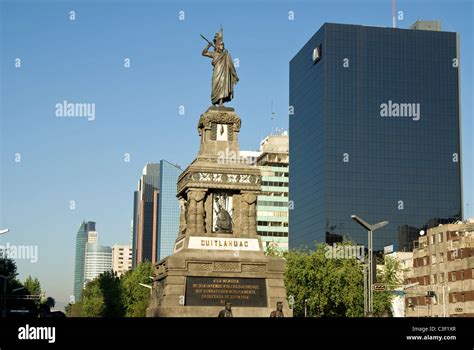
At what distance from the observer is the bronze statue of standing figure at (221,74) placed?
5719cm

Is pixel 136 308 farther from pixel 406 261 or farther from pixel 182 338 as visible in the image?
pixel 182 338

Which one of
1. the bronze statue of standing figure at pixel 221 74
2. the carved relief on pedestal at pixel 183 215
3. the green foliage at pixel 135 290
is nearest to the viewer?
the carved relief on pedestal at pixel 183 215

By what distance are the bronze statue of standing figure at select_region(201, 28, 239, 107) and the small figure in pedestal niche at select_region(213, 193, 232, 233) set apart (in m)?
7.36

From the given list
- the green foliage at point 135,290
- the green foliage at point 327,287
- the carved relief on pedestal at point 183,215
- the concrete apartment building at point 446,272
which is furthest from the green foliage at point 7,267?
the carved relief on pedestal at point 183,215

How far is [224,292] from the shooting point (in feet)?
163

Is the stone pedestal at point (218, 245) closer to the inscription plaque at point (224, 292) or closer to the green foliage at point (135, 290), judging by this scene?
the inscription plaque at point (224, 292)

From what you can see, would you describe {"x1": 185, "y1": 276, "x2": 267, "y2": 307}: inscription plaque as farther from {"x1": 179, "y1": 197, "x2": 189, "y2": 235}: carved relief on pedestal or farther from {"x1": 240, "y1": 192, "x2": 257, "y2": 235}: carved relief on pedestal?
{"x1": 179, "y1": 197, "x2": 189, "y2": 235}: carved relief on pedestal

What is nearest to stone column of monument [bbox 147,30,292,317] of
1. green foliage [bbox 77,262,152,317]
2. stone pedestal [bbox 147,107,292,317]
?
stone pedestal [bbox 147,107,292,317]

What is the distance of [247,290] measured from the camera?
164 ft

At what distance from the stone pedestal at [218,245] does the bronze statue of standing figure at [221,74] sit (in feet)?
3.58

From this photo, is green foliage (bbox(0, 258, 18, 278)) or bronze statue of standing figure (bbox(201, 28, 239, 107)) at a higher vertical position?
bronze statue of standing figure (bbox(201, 28, 239, 107))

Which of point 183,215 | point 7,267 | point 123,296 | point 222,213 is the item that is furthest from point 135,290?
point 222,213

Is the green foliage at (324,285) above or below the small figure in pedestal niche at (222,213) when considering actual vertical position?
below

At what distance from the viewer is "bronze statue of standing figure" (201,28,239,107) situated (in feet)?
188
